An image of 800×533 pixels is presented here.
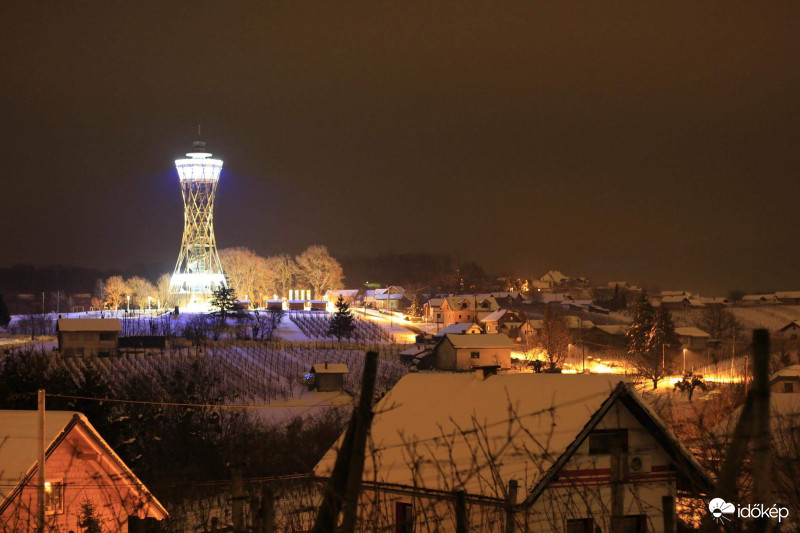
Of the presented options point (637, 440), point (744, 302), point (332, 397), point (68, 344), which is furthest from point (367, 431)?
point (744, 302)

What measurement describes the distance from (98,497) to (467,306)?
46.0 meters

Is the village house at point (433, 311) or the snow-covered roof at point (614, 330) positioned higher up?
the village house at point (433, 311)

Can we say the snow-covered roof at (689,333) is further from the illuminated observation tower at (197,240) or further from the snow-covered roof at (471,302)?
the illuminated observation tower at (197,240)

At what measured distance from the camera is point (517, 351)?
39.6 meters

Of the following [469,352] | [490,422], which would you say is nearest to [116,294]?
[469,352]

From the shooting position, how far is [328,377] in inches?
1102

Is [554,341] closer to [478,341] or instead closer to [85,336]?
[478,341]

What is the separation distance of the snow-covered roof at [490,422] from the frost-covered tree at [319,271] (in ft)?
200

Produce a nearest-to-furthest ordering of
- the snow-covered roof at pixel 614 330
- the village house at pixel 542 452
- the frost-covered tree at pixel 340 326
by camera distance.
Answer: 1. the village house at pixel 542 452
2. the snow-covered roof at pixel 614 330
3. the frost-covered tree at pixel 340 326

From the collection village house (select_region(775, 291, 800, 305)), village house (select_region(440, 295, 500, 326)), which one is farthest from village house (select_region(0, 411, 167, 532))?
village house (select_region(775, 291, 800, 305))

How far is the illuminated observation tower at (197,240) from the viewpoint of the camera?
5141cm

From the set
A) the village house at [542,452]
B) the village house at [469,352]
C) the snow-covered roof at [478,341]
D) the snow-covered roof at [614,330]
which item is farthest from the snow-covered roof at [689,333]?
the village house at [542,452]

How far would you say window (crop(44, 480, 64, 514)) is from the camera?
327 inches

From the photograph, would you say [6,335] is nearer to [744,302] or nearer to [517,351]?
[517,351]
